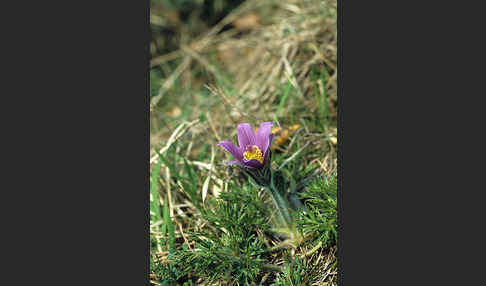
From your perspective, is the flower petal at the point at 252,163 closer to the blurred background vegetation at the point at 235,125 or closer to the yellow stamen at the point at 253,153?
the yellow stamen at the point at 253,153

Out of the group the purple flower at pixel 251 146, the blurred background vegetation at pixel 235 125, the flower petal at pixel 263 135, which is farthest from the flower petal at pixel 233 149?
the blurred background vegetation at pixel 235 125

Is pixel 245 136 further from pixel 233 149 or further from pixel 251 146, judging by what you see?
pixel 233 149

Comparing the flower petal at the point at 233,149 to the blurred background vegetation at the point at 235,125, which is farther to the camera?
the blurred background vegetation at the point at 235,125

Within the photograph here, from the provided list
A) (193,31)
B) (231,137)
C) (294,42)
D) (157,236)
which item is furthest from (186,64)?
(157,236)

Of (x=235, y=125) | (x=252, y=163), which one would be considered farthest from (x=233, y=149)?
(x=235, y=125)

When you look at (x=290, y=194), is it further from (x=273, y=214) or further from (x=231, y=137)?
(x=231, y=137)

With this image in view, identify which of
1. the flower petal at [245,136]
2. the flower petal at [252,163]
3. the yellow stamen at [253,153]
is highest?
the flower petal at [245,136]

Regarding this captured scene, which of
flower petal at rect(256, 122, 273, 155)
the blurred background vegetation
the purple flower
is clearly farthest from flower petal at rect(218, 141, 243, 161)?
the blurred background vegetation
